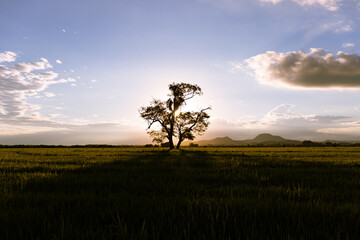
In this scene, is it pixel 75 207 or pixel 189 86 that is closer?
→ pixel 75 207

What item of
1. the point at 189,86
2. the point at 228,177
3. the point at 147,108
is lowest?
the point at 228,177

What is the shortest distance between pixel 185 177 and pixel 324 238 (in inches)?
176

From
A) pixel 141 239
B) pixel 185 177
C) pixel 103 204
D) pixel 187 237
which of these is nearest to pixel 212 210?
pixel 187 237

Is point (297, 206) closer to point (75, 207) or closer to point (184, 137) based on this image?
point (75, 207)

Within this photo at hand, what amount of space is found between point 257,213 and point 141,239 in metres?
1.75

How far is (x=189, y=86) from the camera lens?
39000 millimetres

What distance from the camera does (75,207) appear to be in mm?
3383

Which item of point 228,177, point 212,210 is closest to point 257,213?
point 212,210

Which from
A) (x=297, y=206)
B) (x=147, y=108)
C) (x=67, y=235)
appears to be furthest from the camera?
(x=147, y=108)

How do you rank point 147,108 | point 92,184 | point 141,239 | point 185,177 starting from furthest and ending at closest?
1. point 147,108
2. point 185,177
3. point 92,184
4. point 141,239

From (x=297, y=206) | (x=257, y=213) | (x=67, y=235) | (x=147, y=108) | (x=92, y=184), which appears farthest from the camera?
(x=147, y=108)

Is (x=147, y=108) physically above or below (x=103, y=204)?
above

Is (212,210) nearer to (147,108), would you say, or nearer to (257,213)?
(257,213)

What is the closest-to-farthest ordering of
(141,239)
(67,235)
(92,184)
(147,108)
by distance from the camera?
(141,239) < (67,235) < (92,184) < (147,108)
